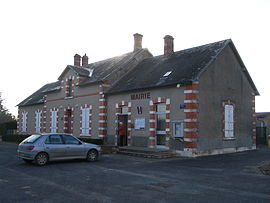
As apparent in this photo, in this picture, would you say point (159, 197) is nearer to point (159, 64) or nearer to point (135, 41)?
point (159, 64)

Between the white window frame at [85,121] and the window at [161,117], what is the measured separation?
7472 mm

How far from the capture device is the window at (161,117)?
17.9 meters

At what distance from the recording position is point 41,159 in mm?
12852

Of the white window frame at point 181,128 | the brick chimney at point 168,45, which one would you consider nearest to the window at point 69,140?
the white window frame at point 181,128

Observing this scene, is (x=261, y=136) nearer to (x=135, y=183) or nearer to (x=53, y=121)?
(x=53, y=121)

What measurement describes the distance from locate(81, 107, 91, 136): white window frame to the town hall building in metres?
0.08

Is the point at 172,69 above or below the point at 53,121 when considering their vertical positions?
above

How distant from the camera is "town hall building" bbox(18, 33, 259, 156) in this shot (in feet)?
54.7

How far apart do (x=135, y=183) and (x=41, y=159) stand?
5.63m

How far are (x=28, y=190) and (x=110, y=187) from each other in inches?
89.5

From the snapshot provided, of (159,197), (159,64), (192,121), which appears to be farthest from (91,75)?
(159,197)

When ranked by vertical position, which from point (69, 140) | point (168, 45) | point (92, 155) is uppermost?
point (168, 45)

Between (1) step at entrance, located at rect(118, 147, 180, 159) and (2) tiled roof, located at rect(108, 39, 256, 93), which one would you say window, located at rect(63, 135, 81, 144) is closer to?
(1) step at entrance, located at rect(118, 147, 180, 159)

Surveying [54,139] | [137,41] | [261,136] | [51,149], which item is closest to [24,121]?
[137,41]
